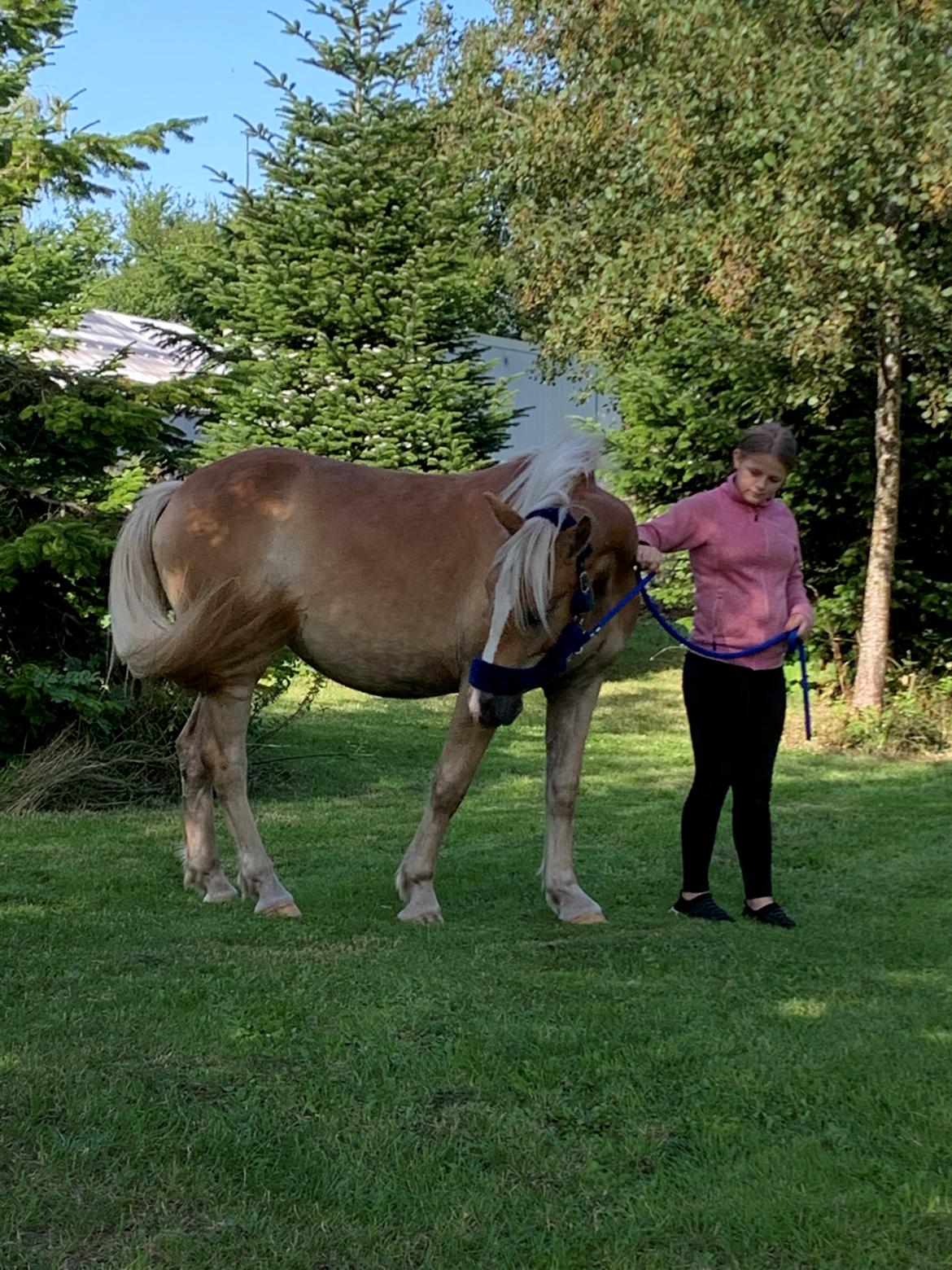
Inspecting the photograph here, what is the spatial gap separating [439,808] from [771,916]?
144 cm

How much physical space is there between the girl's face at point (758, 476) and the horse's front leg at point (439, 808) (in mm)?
1382

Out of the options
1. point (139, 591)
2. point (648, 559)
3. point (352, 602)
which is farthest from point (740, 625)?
point (139, 591)

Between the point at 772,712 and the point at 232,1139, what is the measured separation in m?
3.09

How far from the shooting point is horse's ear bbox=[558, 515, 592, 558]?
4738mm

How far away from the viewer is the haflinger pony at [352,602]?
5195 mm

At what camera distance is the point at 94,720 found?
8570 millimetres

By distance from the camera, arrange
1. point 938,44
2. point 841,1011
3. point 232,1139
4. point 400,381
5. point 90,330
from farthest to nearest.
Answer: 1. point 90,330
2. point 400,381
3. point 938,44
4. point 841,1011
5. point 232,1139

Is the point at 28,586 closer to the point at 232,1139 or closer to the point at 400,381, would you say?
the point at 232,1139

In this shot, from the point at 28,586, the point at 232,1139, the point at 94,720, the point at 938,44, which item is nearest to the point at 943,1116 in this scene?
the point at 232,1139

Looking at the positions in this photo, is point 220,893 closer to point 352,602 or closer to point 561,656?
point 352,602

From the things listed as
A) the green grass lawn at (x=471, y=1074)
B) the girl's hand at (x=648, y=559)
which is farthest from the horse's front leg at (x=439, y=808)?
the girl's hand at (x=648, y=559)

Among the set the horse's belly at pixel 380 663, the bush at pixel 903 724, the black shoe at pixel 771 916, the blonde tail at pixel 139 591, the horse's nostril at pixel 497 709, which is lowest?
the black shoe at pixel 771 916

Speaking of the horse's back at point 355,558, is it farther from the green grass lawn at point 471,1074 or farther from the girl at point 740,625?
the green grass lawn at point 471,1074

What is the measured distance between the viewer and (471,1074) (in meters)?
3.40
